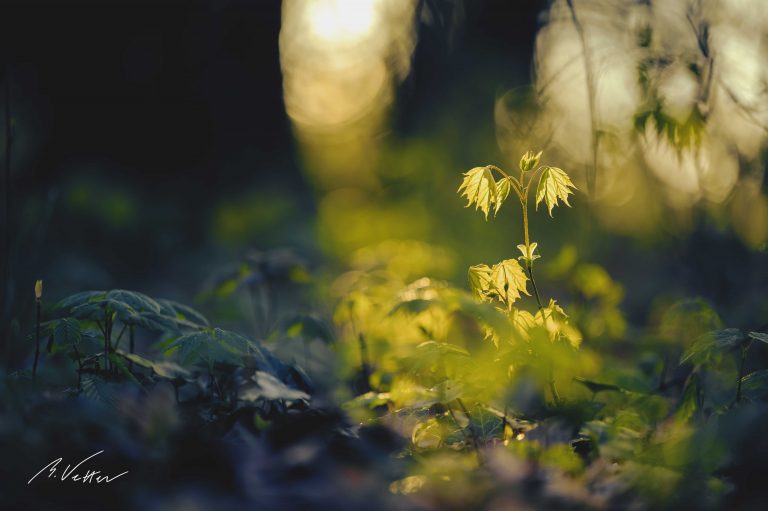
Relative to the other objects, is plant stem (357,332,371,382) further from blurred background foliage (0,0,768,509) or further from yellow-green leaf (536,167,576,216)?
yellow-green leaf (536,167,576,216)

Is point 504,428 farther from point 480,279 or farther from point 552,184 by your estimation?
point 552,184

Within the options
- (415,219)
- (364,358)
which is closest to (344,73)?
(415,219)

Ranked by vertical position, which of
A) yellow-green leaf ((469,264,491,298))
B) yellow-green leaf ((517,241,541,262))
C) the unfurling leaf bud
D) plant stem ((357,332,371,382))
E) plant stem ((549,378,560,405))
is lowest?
plant stem ((357,332,371,382))

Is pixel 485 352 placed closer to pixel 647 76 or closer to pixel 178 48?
pixel 647 76

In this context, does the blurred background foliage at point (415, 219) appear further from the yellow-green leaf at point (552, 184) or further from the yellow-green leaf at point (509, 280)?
the yellow-green leaf at point (552, 184)
